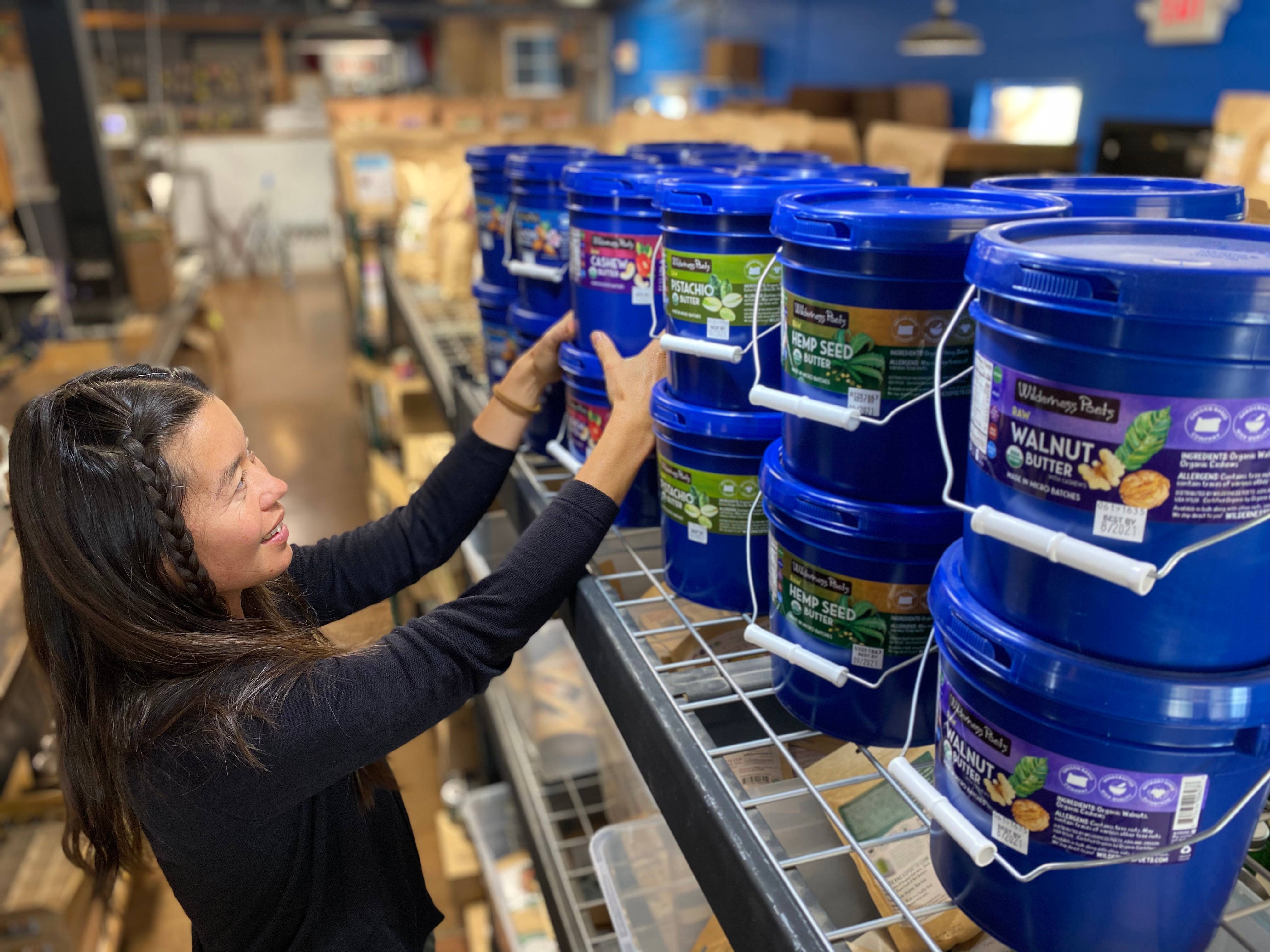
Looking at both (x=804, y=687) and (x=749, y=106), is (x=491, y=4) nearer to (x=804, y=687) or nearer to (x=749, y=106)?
(x=749, y=106)

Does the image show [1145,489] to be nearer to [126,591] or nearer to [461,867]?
[126,591]

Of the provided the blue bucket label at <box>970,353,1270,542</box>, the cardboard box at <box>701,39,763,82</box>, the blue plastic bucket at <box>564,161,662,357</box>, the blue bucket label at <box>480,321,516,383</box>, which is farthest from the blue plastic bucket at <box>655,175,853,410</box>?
the cardboard box at <box>701,39,763,82</box>

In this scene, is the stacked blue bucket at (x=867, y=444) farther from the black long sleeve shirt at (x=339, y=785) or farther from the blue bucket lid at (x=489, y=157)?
the blue bucket lid at (x=489, y=157)

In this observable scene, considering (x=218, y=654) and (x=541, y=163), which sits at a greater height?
(x=541, y=163)

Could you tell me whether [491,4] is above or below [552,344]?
above

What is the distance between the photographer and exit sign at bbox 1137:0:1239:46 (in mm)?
5172

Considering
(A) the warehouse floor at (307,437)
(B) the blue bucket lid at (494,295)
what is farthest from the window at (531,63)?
(B) the blue bucket lid at (494,295)

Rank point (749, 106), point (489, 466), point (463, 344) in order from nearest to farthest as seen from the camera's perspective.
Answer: point (489, 466)
point (463, 344)
point (749, 106)

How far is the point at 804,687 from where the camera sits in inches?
36.2

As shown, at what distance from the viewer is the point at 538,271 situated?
4.85 feet

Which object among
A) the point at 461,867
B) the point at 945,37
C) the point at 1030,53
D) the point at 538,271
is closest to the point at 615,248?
the point at 538,271

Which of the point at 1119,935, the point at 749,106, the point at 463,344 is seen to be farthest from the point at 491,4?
the point at 1119,935

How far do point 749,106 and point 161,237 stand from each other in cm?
430

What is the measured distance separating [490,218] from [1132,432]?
140cm
